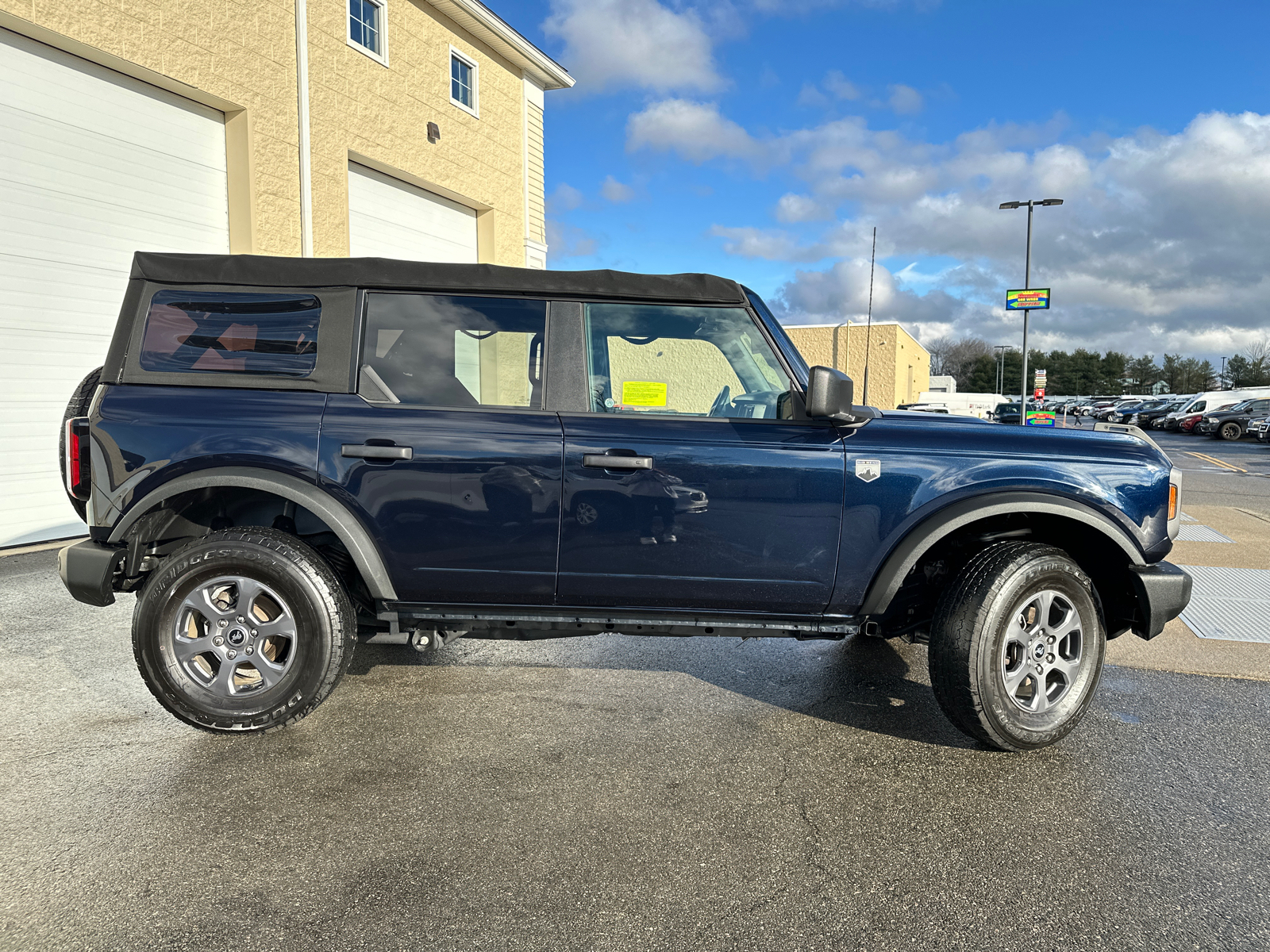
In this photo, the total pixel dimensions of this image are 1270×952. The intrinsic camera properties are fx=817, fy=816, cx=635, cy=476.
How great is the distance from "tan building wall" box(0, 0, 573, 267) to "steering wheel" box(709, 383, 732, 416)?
7741 mm

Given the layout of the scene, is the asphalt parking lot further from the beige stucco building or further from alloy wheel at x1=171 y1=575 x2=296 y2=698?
the beige stucco building

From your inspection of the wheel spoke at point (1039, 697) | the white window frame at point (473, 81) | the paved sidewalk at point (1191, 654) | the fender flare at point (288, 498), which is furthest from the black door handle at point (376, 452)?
the white window frame at point (473, 81)

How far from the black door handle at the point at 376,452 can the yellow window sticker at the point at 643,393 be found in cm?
90

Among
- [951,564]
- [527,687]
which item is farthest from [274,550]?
[951,564]

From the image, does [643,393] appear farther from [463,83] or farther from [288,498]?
[463,83]

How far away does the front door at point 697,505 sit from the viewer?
10.6 ft

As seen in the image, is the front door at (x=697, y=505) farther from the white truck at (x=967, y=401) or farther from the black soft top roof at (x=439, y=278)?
the white truck at (x=967, y=401)

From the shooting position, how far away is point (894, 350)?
41.4 m

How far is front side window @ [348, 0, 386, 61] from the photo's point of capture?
1112cm

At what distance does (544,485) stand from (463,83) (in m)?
12.4

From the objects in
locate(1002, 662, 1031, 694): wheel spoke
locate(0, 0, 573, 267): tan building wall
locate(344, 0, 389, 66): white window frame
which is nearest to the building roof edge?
locate(0, 0, 573, 267): tan building wall

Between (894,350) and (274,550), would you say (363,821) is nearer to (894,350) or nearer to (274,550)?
(274,550)

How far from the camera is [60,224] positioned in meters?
7.89

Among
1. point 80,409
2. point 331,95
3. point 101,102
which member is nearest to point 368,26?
point 331,95
